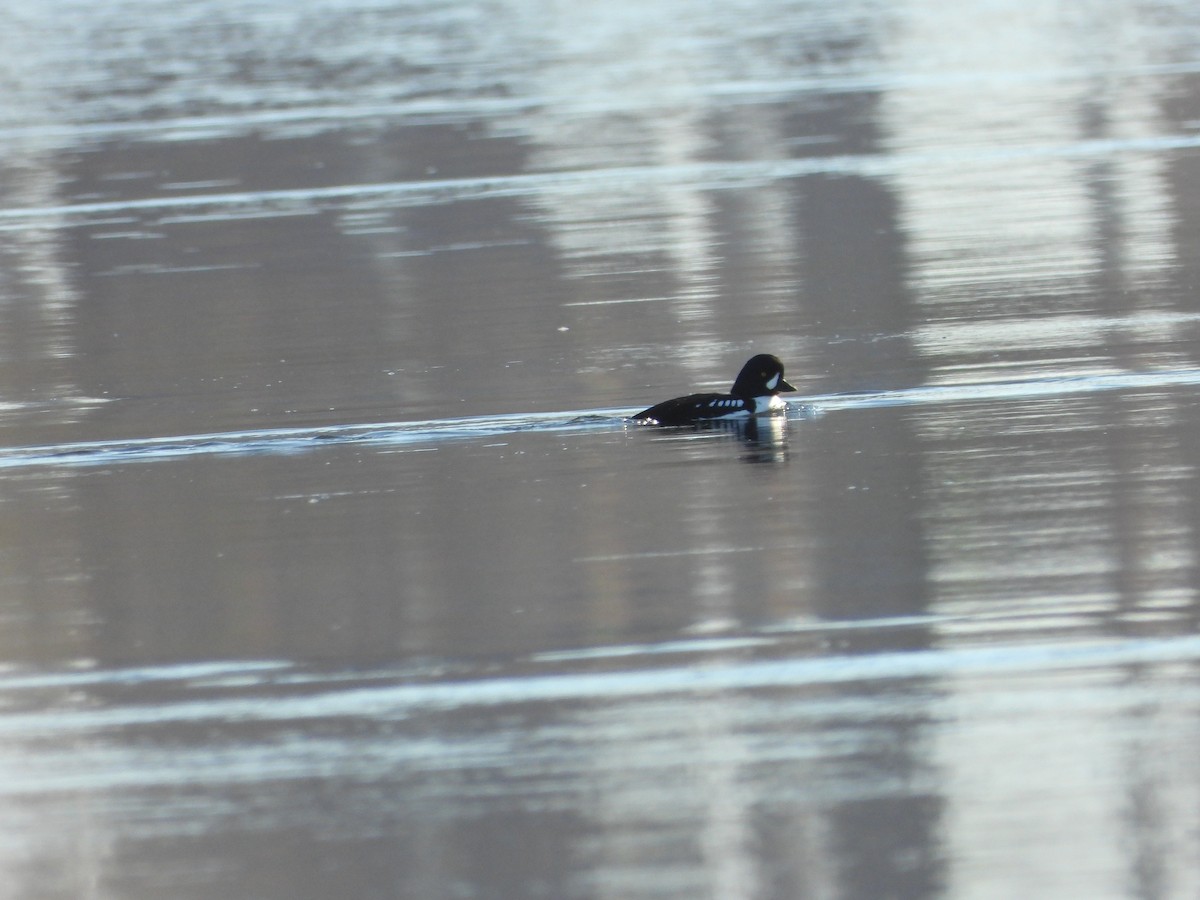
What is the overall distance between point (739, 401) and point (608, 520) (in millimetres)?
2182

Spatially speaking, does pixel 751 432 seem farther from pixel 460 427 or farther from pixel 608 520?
pixel 608 520

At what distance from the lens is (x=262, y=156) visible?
24.4 metres

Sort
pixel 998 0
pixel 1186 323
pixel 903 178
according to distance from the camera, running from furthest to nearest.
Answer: pixel 998 0 → pixel 903 178 → pixel 1186 323

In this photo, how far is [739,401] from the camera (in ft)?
38.3

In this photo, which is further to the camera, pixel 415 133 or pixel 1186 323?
pixel 415 133

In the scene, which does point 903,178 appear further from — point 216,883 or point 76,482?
point 216,883

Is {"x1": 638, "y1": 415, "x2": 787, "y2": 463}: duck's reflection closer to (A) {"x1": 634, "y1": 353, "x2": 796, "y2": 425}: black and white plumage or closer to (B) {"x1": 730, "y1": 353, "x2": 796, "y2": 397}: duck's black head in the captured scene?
(A) {"x1": 634, "y1": 353, "x2": 796, "y2": 425}: black and white plumage

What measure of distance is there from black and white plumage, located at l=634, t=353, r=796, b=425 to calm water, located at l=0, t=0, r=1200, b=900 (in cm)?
19

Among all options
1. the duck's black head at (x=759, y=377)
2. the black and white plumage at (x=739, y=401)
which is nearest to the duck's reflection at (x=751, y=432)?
the black and white plumage at (x=739, y=401)

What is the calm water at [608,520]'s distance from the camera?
243 inches

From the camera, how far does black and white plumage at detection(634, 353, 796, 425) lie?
38.2 ft

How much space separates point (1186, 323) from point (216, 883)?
8988 mm

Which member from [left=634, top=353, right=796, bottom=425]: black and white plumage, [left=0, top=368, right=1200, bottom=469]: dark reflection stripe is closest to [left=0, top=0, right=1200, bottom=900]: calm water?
[left=0, top=368, right=1200, bottom=469]: dark reflection stripe

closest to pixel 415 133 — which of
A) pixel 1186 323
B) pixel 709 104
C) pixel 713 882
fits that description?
pixel 709 104
